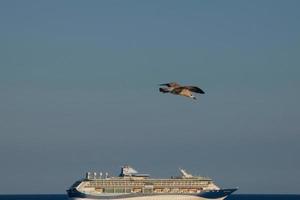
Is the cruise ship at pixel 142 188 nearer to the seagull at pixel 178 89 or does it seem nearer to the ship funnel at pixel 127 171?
the ship funnel at pixel 127 171

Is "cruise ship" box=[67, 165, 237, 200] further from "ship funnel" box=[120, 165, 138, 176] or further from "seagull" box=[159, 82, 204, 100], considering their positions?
"seagull" box=[159, 82, 204, 100]

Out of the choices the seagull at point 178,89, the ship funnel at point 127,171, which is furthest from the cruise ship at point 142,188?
the seagull at point 178,89

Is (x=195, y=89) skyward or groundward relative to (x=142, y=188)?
groundward

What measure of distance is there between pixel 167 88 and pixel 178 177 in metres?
128

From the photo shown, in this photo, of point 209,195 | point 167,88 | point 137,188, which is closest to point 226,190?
point 209,195

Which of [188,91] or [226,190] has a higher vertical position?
[226,190]

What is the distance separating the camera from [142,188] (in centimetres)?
16812

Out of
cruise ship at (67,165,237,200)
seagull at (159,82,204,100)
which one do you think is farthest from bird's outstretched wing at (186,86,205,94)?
cruise ship at (67,165,237,200)

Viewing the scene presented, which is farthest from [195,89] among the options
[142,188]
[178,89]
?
[142,188]

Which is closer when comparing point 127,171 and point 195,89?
point 195,89

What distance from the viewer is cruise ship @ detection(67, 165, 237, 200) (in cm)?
16500

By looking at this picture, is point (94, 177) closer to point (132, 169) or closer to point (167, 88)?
point (132, 169)

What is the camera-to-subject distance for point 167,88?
48.4m

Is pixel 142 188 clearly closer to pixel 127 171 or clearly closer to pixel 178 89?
pixel 127 171
